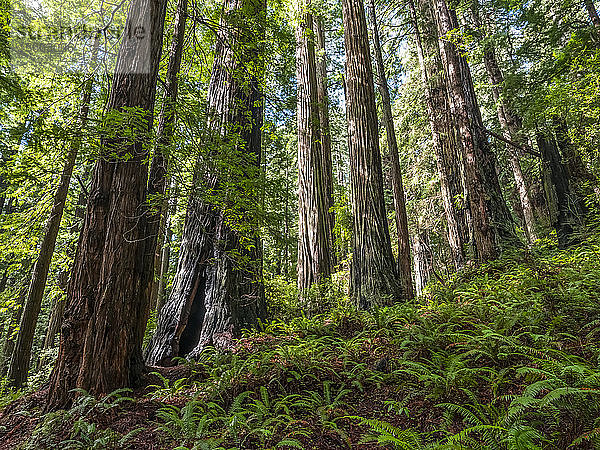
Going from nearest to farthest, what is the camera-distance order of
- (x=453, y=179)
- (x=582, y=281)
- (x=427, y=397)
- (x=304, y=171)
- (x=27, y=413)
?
(x=427, y=397) < (x=27, y=413) < (x=582, y=281) < (x=304, y=171) < (x=453, y=179)

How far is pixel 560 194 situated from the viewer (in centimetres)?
810

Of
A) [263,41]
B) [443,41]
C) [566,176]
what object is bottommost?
[566,176]

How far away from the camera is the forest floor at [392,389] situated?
2.23 meters

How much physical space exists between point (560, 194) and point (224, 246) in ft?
25.2

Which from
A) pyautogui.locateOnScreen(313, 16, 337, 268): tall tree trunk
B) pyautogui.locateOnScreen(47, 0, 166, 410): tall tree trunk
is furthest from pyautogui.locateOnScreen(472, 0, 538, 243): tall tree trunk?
pyautogui.locateOnScreen(47, 0, 166, 410): tall tree trunk

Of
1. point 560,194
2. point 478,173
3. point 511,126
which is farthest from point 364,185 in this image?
point 511,126

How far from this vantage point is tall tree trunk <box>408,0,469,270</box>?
31.7ft

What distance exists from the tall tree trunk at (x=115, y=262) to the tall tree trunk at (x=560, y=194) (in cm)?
825

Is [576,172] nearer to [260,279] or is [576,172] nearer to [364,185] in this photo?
[364,185]

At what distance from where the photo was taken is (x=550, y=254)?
650 cm

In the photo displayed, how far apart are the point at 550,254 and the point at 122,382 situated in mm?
7130

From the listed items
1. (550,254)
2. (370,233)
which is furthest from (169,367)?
(550,254)

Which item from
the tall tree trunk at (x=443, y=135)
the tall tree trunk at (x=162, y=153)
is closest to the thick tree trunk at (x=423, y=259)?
the tall tree trunk at (x=443, y=135)

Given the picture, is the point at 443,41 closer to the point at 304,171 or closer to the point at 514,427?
the point at 304,171
